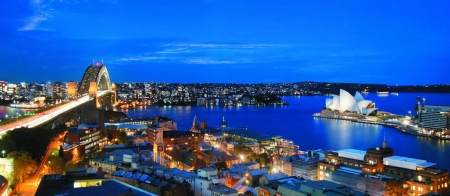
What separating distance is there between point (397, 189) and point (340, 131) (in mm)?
9655

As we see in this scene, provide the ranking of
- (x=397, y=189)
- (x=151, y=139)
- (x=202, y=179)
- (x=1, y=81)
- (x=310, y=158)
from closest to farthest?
(x=202, y=179) → (x=397, y=189) → (x=310, y=158) → (x=151, y=139) → (x=1, y=81)

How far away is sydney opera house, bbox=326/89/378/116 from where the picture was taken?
2020 cm

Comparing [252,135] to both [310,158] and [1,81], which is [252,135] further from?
[1,81]

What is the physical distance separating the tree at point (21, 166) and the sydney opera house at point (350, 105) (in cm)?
1678

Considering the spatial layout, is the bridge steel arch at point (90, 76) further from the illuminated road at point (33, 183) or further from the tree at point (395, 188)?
the tree at point (395, 188)

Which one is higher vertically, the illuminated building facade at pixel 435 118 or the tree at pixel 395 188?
the illuminated building facade at pixel 435 118

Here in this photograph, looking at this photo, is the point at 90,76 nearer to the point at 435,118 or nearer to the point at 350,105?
the point at 350,105

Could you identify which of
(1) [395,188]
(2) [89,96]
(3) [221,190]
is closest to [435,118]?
(1) [395,188]

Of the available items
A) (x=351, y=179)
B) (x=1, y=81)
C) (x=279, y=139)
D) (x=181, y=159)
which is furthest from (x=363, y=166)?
(x=1, y=81)

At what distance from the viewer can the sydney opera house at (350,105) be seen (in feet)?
66.3

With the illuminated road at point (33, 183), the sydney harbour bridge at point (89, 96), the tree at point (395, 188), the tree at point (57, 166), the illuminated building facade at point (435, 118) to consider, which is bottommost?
the tree at point (395, 188)

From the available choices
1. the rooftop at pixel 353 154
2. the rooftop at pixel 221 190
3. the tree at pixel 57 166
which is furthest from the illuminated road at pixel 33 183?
the rooftop at pixel 353 154

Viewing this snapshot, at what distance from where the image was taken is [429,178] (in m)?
6.13

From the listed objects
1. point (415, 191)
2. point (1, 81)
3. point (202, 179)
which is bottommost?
point (415, 191)
